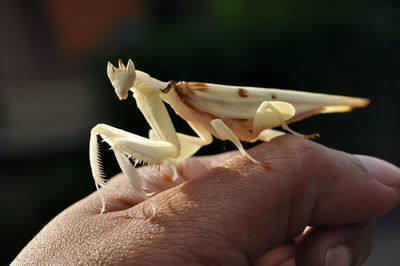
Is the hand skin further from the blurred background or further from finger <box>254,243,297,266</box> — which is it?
the blurred background

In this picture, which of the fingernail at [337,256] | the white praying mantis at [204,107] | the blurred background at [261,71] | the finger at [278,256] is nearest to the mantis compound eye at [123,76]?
the white praying mantis at [204,107]

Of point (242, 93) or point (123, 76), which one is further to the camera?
point (242, 93)

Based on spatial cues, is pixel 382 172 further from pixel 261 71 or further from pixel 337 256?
pixel 261 71

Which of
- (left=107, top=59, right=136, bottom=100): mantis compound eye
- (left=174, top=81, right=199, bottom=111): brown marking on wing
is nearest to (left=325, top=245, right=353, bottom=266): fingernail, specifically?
(left=174, top=81, right=199, bottom=111): brown marking on wing

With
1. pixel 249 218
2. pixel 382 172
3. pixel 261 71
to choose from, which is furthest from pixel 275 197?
pixel 261 71

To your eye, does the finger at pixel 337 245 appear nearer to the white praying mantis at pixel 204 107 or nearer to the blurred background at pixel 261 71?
the white praying mantis at pixel 204 107

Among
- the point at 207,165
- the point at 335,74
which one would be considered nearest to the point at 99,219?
the point at 207,165
